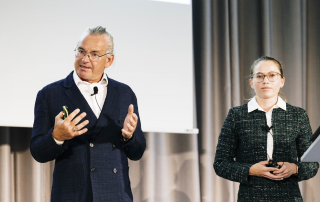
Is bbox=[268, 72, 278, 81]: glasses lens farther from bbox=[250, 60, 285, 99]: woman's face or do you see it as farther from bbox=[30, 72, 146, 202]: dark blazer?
bbox=[30, 72, 146, 202]: dark blazer

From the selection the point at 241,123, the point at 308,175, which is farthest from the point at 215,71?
the point at 308,175

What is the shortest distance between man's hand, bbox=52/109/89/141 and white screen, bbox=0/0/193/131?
1.18m

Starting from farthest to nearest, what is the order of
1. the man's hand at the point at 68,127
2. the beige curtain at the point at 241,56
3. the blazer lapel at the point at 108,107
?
1. the beige curtain at the point at 241,56
2. the blazer lapel at the point at 108,107
3. the man's hand at the point at 68,127

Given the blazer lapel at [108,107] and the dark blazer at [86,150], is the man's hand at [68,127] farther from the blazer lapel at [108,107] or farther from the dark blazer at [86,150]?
the blazer lapel at [108,107]

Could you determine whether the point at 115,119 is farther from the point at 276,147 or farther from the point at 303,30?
the point at 303,30

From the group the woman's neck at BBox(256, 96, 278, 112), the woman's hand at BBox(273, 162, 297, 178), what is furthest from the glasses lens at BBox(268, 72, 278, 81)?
the woman's hand at BBox(273, 162, 297, 178)

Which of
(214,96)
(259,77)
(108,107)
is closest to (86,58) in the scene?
(108,107)

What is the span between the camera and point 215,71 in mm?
3523

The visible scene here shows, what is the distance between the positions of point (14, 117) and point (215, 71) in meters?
1.89

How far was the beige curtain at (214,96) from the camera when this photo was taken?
2.92 m

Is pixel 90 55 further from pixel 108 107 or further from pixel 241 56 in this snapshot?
pixel 241 56

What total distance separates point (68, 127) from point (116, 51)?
1.51m

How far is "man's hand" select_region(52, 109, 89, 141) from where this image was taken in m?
1.52

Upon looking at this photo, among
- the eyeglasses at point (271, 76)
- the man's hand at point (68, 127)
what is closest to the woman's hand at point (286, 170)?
the eyeglasses at point (271, 76)
